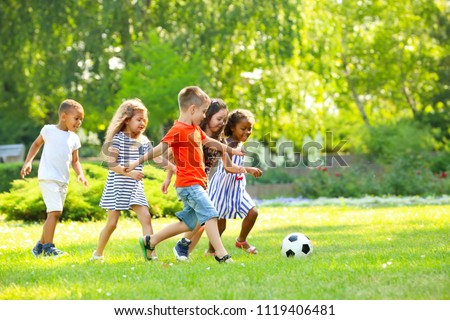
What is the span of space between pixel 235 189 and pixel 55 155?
2.07 metres

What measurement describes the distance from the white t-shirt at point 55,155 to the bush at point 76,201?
467 centimetres

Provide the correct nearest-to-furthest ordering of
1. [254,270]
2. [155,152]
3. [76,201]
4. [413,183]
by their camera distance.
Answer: [254,270]
[155,152]
[76,201]
[413,183]

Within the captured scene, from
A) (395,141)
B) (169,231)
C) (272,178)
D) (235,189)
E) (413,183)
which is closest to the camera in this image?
(169,231)

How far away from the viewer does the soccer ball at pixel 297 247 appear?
25.2 feet

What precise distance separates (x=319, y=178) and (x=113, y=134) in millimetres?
12962

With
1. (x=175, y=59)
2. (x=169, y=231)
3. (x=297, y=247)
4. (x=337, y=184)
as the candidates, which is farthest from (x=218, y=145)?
(x=175, y=59)

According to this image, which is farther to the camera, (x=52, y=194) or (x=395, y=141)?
(x=395, y=141)

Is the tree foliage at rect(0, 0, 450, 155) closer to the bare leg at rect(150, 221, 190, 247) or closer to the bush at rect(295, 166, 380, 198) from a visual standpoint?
the bush at rect(295, 166, 380, 198)

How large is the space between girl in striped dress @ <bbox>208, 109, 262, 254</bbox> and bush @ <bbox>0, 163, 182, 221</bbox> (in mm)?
5016

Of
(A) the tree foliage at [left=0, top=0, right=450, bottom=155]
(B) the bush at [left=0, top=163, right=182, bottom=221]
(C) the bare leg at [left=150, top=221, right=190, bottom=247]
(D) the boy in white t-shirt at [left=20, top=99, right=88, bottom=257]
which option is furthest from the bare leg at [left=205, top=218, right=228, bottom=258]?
(A) the tree foliage at [left=0, top=0, right=450, bottom=155]

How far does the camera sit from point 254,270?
6699 millimetres

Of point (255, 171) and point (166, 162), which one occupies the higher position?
point (166, 162)

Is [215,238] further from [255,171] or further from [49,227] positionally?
[49,227]

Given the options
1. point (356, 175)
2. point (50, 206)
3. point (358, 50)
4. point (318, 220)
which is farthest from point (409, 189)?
point (358, 50)
